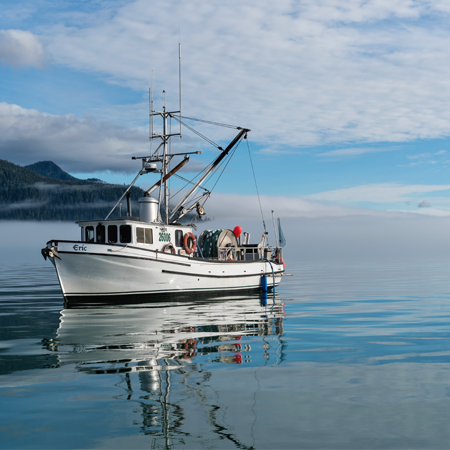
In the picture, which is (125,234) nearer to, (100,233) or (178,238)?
(100,233)

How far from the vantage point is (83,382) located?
30.3 ft

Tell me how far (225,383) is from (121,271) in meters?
16.3

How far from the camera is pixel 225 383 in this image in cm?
913

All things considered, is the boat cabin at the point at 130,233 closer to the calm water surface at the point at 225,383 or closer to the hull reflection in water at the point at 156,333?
the hull reflection in water at the point at 156,333

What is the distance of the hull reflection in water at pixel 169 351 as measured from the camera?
23.3 feet

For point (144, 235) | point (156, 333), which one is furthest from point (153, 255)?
point (156, 333)

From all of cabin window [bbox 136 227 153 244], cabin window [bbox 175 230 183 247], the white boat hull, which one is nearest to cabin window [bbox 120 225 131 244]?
cabin window [bbox 136 227 153 244]

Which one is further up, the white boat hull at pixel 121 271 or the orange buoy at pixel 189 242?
the orange buoy at pixel 189 242

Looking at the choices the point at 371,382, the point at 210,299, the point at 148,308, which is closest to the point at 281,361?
the point at 371,382

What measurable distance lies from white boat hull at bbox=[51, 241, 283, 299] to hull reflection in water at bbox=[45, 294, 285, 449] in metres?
1.43

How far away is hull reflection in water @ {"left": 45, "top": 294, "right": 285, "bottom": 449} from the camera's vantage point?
7.11 meters

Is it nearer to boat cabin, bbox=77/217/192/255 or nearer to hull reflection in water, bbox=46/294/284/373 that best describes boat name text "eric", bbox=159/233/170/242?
boat cabin, bbox=77/217/192/255

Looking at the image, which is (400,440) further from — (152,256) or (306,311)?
(152,256)

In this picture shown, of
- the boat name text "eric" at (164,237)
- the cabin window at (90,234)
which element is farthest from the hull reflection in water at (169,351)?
the boat name text "eric" at (164,237)
